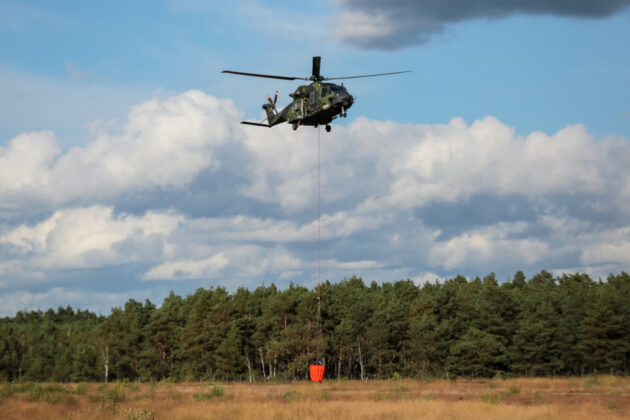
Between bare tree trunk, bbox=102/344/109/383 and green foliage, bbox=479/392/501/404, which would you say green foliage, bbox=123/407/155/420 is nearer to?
green foliage, bbox=479/392/501/404

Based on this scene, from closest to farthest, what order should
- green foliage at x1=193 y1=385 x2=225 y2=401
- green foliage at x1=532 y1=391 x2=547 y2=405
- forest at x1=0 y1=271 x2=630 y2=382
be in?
1. green foliage at x1=532 y1=391 x2=547 y2=405
2. green foliage at x1=193 y1=385 x2=225 y2=401
3. forest at x1=0 y1=271 x2=630 y2=382

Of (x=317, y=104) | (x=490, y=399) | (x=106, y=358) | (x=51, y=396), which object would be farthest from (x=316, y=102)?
(x=106, y=358)

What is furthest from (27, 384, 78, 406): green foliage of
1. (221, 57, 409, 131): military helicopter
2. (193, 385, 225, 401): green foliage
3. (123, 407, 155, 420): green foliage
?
(221, 57, 409, 131): military helicopter

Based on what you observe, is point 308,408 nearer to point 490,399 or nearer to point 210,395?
point 490,399

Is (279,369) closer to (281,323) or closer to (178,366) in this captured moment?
(281,323)

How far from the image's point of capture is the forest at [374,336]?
3570 inches

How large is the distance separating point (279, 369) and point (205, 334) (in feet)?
41.9

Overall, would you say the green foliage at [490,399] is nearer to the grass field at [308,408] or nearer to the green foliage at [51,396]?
the grass field at [308,408]

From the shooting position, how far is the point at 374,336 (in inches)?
3720

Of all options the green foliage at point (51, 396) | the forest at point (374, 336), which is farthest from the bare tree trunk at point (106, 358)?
the green foliage at point (51, 396)

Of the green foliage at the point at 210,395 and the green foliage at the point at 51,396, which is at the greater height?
the green foliage at the point at 51,396

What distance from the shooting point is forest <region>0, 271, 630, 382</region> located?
90688mm

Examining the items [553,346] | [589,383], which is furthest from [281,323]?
[589,383]

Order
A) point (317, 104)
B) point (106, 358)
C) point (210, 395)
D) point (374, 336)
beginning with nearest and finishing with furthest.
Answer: point (317, 104)
point (210, 395)
point (374, 336)
point (106, 358)
